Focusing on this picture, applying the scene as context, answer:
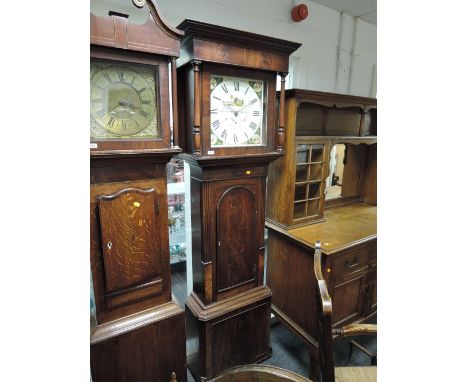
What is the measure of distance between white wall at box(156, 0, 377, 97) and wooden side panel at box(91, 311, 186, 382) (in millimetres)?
1678

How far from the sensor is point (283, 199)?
1.91m

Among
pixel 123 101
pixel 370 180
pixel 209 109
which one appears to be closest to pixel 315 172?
pixel 370 180

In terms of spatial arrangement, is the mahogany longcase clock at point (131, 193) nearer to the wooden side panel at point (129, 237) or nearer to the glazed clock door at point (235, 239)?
the wooden side panel at point (129, 237)

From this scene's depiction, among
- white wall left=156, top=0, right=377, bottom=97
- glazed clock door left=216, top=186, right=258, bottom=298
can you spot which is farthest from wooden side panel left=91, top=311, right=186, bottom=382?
white wall left=156, top=0, right=377, bottom=97

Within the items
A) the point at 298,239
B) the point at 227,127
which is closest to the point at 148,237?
the point at 227,127

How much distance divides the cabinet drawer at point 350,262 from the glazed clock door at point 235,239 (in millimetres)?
524

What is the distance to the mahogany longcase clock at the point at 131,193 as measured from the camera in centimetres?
102

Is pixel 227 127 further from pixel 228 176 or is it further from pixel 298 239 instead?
pixel 298 239

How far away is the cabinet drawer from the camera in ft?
5.75

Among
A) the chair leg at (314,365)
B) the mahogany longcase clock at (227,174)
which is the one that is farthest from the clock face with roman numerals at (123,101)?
the chair leg at (314,365)

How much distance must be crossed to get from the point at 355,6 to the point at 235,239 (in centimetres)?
213

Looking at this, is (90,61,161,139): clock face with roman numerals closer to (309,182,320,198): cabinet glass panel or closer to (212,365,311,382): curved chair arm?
(212,365,311,382): curved chair arm

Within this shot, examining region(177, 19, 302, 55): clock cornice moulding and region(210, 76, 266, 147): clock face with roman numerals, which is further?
region(210, 76, 266, 147): clock face with roman numerals
